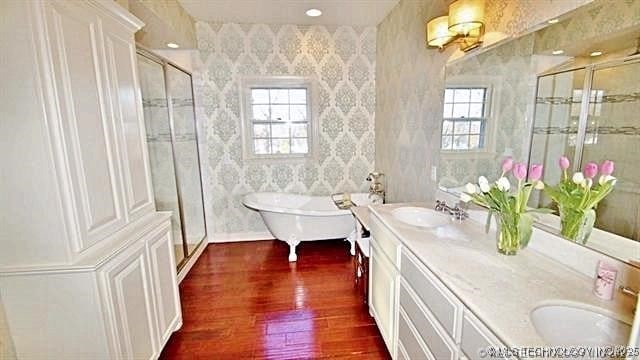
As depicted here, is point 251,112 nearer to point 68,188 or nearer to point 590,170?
point 68,188

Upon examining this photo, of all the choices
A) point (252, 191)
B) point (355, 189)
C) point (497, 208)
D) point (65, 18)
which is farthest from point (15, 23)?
point (355, 189)

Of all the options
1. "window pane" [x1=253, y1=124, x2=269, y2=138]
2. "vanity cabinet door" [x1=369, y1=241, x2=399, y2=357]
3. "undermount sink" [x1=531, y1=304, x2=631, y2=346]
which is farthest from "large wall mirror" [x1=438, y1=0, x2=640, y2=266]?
"window pane" [x1=253, y1=124, x2=269, y2=138]

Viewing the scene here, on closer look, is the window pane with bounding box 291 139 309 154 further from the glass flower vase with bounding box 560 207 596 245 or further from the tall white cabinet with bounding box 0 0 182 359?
the glass flower vase with bounding box 560 207 596 245

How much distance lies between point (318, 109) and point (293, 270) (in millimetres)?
1921

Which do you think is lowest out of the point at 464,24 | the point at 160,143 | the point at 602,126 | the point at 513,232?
the point at 513,232

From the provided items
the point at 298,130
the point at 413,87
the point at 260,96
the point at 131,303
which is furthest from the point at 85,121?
the point at 298,130

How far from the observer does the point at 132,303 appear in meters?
1.54

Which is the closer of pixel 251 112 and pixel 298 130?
pixel 251 112

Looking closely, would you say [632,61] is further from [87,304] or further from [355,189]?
[355,189]

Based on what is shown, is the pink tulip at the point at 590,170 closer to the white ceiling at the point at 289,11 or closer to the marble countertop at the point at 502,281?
the marble countertop at the point at 502,281

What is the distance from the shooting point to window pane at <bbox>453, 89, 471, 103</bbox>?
1.96 metres

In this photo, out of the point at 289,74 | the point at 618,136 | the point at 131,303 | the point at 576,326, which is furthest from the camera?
the point at 289,74

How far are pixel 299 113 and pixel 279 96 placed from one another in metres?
0.32

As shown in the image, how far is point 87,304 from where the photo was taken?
1.30 metres
